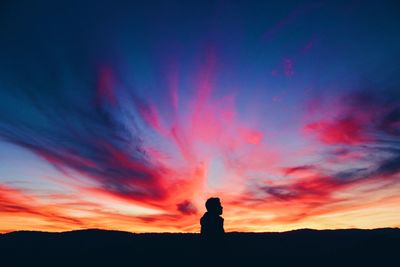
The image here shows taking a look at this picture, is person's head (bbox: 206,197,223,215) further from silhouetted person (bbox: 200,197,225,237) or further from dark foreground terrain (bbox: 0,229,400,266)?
dark foreground terrain (bbox: 0,229,400,266)

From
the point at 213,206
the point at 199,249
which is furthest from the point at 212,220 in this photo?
the point at 199,249

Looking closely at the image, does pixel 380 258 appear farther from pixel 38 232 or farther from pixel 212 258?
pixel 38 232

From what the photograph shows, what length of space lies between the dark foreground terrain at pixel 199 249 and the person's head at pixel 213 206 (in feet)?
10.9

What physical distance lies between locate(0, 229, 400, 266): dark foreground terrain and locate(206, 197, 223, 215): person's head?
3321 mm

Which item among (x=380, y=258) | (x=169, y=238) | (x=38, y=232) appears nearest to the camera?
(x=380, y=258)

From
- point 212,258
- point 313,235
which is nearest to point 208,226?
point 212,258

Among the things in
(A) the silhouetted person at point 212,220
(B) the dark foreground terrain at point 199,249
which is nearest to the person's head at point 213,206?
(A) the silhouetted person at point 212,220

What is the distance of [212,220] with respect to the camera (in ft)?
120

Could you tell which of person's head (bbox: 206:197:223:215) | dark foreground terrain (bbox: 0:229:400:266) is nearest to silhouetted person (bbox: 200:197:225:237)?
person's head (bbox: 206:197:223:215)

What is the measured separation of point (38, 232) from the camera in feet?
204

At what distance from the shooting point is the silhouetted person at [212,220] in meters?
36.6

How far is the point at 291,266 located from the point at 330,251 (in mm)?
9853

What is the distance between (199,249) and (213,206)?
15983mm

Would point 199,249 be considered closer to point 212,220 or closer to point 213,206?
point 212,220
